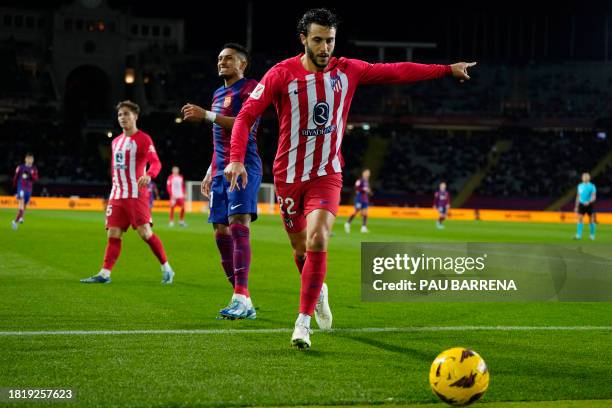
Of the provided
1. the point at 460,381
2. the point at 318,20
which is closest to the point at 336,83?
the point at 318,20

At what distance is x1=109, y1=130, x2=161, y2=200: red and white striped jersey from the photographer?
36.7 ft

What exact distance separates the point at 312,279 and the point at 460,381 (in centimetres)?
210

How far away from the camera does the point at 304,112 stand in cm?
650

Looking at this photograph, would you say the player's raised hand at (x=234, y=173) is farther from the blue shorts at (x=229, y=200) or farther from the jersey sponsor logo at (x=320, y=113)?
the blue shorts at (x=229, y=200)

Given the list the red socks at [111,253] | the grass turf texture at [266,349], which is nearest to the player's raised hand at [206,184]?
the grass turf texture at [266,349]

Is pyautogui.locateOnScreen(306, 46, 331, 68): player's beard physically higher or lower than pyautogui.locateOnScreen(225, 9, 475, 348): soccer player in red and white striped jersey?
higher

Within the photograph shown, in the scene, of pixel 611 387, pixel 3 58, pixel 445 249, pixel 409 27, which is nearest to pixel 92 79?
pixel 3 58

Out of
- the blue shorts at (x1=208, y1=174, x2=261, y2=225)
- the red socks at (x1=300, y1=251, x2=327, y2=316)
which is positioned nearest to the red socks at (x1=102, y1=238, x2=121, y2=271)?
the blue shorts at (x1=208, y1=174, x2=261, y2=225)

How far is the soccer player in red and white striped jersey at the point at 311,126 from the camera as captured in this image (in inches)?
250

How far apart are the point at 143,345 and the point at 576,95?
58.3 m

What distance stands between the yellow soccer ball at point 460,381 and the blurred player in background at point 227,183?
11.7ft

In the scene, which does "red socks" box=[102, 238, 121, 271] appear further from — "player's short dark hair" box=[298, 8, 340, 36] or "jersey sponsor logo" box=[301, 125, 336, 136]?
"player's short dark hair" box=[298, 8, 340, 36]

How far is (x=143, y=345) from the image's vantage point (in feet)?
20.5

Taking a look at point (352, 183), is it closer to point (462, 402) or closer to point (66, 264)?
point (66, 264)
